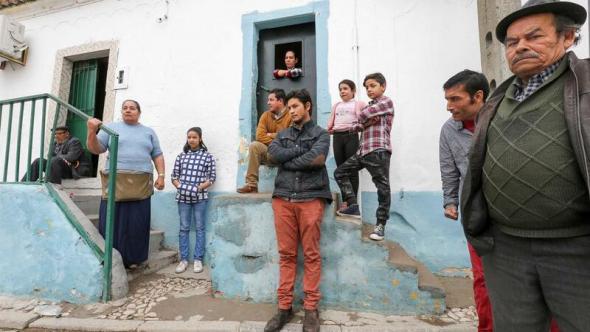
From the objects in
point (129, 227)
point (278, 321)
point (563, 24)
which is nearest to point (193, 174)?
point (129, 227)

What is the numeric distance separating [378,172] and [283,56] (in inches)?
109

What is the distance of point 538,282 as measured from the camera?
120 centimetres

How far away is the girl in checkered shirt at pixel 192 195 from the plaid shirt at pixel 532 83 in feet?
11.3

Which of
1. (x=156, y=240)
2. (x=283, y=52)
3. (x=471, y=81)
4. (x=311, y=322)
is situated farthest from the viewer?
(x=283, y=52)

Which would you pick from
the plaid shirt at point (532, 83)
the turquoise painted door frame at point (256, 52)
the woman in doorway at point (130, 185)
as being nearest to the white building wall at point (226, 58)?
the turquoise painted door frame at point (256, 52)

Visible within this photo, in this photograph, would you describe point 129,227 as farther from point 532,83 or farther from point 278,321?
point 532,83

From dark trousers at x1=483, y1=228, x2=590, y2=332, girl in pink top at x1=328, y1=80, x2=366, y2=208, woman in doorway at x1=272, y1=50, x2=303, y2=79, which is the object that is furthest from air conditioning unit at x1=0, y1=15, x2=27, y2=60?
dark trousers at x1=483, y1=228, x2=590, y2=332

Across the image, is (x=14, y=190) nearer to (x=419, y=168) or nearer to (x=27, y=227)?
(x=27, y=227)

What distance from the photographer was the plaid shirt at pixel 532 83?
1.21 meters

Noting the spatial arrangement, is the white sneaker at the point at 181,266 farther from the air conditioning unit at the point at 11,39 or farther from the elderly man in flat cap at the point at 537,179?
the air conditioning unit at the point at 11,39

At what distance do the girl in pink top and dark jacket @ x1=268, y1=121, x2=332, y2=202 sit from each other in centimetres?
61

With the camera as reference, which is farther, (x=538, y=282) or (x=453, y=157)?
(x=453, y=157)

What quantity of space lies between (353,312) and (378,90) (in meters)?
2.17

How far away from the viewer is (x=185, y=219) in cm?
390
